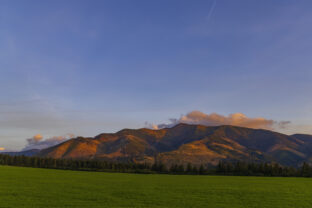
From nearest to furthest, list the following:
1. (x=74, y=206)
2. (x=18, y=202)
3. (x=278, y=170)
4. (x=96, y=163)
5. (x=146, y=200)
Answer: (x=74, y=206) → (x=18, y=202) → (x=146, y=200) → (x=278, y=170) → (x=96, y=163)

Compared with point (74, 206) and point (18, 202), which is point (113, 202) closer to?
→ point (74, 206)

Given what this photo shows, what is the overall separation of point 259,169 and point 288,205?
362 feet

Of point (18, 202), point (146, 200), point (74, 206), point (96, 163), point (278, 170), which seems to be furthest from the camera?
point (96, 163)

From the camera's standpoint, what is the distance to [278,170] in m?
130

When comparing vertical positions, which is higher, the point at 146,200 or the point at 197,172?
the point at 146,200

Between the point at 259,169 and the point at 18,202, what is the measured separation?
128744mm

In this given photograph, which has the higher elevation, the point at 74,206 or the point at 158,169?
the point at 74,206

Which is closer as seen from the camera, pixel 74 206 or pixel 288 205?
pixel 74 206

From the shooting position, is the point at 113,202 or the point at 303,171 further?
the point at 303,171

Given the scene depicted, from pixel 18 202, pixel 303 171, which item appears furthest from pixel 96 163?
pixel 18 202

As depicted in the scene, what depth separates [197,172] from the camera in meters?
138

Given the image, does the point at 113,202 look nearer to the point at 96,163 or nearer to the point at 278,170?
the point at 278,170

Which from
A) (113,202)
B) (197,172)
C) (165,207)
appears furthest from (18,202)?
(197,172)

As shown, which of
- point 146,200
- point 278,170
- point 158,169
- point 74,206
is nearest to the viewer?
point 74,206
